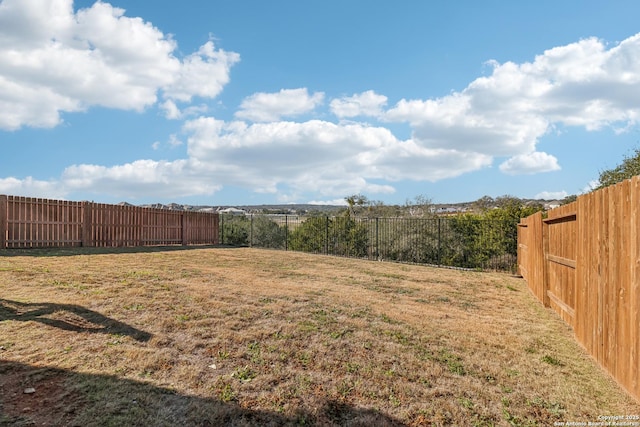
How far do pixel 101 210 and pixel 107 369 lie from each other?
13858mm

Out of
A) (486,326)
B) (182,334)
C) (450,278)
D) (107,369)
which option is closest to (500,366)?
(486,326)

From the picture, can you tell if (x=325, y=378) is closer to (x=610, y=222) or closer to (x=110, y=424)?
(x=110, y=424)

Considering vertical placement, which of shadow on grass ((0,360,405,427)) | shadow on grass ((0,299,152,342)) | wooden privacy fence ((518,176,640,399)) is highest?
wooden privacy fence ((518,176,640,399))

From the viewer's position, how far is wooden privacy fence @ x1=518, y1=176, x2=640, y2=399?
10.8 ft

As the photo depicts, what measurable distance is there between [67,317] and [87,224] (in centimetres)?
1176

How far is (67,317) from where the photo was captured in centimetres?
472

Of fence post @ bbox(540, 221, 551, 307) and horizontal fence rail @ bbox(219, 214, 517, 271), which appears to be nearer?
fence post @ bbox(540, 221, 551, 307)

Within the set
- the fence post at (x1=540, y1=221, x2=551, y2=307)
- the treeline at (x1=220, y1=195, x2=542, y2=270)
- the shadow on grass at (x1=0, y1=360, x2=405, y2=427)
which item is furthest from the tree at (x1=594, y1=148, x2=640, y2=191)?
the shadow on grass at (x1=0, y1=360, x2=405, y2=427)

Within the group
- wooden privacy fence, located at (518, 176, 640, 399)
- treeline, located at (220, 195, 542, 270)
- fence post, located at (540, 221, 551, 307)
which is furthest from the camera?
treeline, located at (220, 195, 542, 270)

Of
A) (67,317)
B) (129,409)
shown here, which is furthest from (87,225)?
(129,409)

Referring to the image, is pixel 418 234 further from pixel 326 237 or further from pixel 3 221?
pixel 3 221

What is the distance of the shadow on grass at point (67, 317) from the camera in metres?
4.38

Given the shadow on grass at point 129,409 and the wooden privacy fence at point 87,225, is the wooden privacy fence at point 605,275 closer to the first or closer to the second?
the shadow on grass at point 129,409

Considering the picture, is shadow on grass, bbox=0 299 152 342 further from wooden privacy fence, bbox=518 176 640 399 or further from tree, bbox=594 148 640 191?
tree, bbox=594 148 640 191
